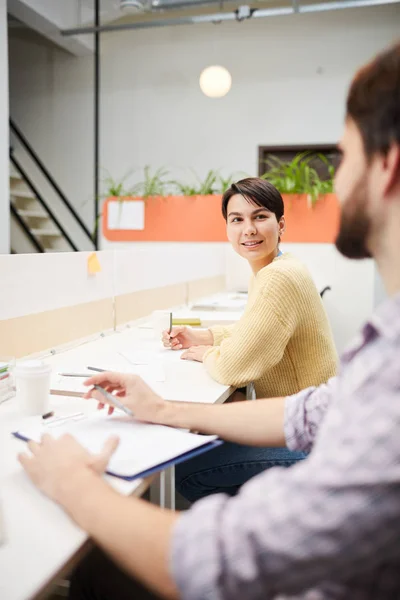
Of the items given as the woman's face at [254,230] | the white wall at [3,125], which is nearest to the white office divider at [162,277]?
the woman's face at [254,230]

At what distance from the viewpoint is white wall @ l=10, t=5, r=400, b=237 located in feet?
22.7

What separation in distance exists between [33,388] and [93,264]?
3.57 ft

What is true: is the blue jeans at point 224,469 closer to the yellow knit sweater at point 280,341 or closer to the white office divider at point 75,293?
the yellow knit sweater at point 280,341

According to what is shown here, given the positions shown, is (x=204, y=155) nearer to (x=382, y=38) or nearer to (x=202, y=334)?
(x=382, y=38)

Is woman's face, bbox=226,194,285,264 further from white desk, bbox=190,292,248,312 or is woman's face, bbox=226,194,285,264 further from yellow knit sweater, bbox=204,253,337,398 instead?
white desk, bbox=190,292,248,312

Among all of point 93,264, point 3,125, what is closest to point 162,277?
point 93,264

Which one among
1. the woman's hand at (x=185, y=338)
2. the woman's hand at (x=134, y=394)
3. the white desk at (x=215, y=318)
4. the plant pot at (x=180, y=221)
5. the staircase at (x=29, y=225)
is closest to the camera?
the woman's hand at (x=134, y=394)

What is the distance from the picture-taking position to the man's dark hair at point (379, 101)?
2.10ft

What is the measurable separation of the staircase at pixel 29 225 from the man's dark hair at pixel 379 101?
6.37 m

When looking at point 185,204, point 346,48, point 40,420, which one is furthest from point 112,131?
point 40,420

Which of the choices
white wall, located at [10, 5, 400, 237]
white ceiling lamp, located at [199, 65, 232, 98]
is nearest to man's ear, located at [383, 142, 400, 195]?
white ceiling lamp, located at [199, 65, 232, 98]

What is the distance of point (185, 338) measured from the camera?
210cm

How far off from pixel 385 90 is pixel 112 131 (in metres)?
7.34

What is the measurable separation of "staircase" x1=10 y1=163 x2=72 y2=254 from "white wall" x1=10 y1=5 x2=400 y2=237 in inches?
21.2
